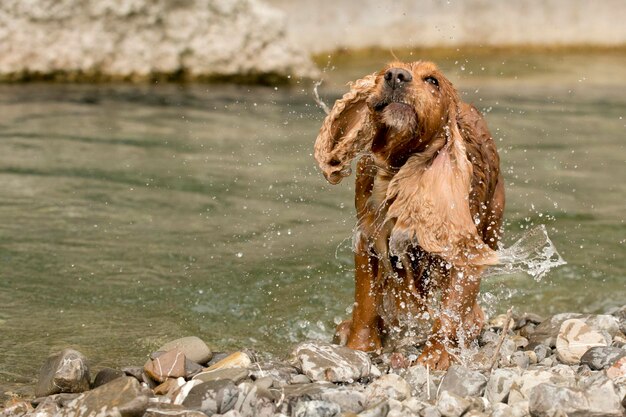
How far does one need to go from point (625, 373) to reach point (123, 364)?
2.03 m

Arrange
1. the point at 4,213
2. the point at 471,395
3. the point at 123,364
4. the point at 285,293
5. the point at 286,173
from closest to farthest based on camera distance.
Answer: the point at 471,395 < the point at 123,364 < the point at 285,293 < the point at 4,213 < the point at 286,173

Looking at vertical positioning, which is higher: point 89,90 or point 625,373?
point 625,373

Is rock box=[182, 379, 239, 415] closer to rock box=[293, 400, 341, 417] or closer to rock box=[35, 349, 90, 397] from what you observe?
rock box=[293, 400, 341, 417]

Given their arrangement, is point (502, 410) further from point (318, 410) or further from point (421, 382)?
point (318, 410)

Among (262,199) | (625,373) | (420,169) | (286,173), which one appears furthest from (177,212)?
(625,373)

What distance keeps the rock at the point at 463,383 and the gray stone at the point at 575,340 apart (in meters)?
0.58

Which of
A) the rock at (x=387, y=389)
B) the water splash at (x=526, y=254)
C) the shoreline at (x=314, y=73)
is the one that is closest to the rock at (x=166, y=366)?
the rock at (x=387, y=389)

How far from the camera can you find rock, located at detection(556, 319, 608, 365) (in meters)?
4.38

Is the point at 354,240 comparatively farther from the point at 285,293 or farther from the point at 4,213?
the point at 4,213

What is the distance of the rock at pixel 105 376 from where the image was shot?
13.4ft

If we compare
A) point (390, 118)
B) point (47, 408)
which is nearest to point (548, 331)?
point (390, 118)

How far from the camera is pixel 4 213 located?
A: 21.8 feet

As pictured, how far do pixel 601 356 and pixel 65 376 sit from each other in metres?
2.07

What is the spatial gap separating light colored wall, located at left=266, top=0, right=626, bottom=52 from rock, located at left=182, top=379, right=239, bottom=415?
34.4 ft
